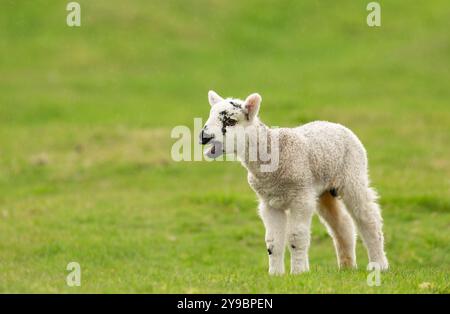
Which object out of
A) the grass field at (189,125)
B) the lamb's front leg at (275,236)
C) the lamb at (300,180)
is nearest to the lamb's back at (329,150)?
the lamb at (300,180)

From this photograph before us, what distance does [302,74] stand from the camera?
3984cm

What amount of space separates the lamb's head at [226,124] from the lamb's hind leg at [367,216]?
2086 millimetres

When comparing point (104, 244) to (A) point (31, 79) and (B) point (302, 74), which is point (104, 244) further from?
(B) point (302, 74)

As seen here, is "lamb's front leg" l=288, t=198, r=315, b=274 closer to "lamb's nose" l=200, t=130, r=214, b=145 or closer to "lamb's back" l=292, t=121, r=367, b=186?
"lamb's back" l=292, t=121, r=367, b=186

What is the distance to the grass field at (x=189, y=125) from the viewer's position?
14961 millimetres

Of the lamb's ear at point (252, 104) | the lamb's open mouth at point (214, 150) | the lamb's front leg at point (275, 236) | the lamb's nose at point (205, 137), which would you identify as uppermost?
the lamb's ear at point (252, 104)

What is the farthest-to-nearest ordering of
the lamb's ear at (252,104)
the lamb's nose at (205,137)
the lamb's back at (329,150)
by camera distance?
1. the lamb's back at (329,150)
2. the lamb's ear at (252,104)
3. the lamb's nose at (205,137)

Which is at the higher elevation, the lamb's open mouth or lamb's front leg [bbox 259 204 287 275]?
the lamb's open mouth

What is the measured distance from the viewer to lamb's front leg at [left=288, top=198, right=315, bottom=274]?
35.9 feet

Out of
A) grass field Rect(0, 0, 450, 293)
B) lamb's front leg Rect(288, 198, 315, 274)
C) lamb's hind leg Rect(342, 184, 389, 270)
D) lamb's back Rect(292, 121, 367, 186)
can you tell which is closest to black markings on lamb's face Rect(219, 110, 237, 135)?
lamb's back Rect(292, 121, 367, 186)

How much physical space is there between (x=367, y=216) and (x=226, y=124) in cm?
277

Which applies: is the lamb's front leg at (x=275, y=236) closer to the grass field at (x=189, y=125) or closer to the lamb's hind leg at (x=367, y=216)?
the grass field at (x=189, y=125)

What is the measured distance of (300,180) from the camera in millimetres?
11031
